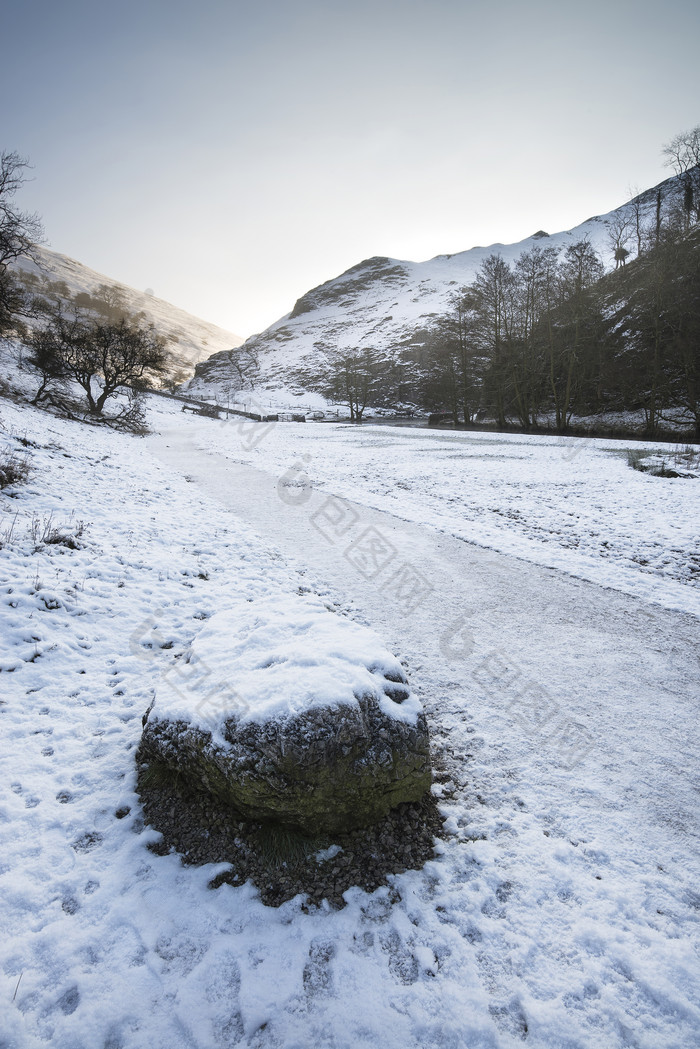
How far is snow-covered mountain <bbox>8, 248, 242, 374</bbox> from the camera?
340 feet

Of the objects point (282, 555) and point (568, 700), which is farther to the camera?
point (282, 555)

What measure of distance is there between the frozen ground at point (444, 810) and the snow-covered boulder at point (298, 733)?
1.51ft

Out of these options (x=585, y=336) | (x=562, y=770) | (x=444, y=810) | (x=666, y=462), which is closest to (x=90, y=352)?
(x=666, y=462)

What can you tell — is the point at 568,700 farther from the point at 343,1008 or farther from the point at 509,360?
the point at 509,360

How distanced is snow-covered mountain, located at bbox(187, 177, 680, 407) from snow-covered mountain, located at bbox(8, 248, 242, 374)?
72.2 feet

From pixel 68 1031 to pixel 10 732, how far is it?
2351 mm

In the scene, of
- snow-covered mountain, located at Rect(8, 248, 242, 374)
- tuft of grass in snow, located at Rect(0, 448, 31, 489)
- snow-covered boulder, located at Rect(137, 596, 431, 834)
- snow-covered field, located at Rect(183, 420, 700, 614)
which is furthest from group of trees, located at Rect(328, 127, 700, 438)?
snow-covered mountain, located at Rect(8, 248, 242, 374)

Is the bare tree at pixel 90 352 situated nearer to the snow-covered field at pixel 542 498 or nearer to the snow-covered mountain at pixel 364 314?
the snow-covered field at pixel 542 498

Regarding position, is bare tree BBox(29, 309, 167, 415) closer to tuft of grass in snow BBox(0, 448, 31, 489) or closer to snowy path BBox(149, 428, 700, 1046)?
tuft of grass in snow BBox(0, 448, 31, 489)

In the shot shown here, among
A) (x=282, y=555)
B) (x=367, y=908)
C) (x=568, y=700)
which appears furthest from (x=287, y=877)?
(x=282, y=555)

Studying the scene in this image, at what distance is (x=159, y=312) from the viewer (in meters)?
140

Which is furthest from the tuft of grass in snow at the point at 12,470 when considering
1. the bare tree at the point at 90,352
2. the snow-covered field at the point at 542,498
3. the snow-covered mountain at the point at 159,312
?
the snow-covered mountain at the point at 159,312

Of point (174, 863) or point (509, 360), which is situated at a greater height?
point (509, 360)

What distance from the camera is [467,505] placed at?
1120cm
